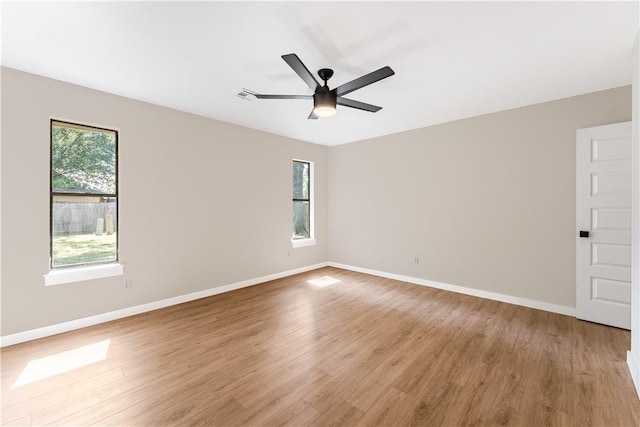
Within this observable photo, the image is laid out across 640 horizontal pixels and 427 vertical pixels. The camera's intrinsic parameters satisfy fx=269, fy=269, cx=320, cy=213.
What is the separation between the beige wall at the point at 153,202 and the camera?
2754mm

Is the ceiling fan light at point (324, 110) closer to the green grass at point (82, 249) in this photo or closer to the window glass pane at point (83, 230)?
the window glass pane at point (83, 230)

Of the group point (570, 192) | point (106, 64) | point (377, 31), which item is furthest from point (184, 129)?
point (570, 192)

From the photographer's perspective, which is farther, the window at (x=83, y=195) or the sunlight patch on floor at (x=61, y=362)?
the window at (x=83, y=195)

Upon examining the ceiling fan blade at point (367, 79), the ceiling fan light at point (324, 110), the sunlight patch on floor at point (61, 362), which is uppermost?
the ceiling fan blade at point (367, 79)

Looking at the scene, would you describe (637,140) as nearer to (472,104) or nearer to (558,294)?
(472,104)

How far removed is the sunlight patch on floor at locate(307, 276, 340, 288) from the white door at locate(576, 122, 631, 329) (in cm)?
336

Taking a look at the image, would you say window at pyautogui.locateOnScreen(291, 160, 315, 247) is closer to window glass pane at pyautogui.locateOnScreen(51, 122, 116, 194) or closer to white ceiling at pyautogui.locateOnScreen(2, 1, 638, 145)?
white ceiling at pyautogui.locateOnScreen(2, 1, 638, 145)

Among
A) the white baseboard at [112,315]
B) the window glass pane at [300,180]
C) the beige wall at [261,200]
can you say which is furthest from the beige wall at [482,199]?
the white baseboard at [112,315]

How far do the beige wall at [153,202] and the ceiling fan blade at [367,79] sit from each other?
8.51 ft

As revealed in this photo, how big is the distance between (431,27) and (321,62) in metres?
0.98

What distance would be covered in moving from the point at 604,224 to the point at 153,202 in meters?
5.62

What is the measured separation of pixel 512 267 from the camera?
12.6ft

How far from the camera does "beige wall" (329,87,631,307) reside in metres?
3.47

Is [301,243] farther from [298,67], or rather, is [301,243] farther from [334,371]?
[298,67]
